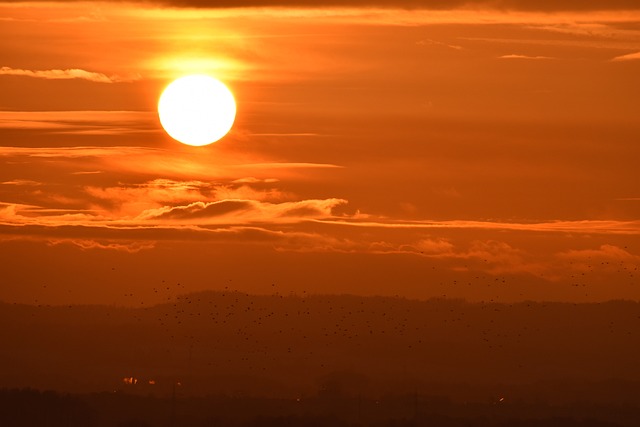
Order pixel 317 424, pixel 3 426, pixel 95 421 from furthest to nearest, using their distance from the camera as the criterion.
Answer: pixel 317 424
pixel 95 421
pixel 3 426

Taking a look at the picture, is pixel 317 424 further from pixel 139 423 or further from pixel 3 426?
pixel 3 426

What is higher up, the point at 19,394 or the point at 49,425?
the point at 19,394

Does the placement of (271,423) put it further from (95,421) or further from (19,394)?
(19,394)

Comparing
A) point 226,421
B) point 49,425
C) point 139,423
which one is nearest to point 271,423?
point 226,421

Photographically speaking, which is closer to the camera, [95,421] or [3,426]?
[3,426]

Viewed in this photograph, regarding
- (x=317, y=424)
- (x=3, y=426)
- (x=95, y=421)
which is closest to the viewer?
(x=3, y=426)

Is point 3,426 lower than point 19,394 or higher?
lower

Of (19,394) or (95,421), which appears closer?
(95,421)

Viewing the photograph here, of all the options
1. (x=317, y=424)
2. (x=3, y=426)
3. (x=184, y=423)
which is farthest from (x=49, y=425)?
(x=317, y=424)
